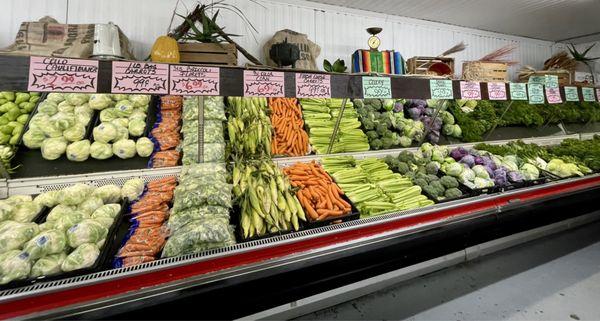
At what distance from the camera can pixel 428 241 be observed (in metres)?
1.79

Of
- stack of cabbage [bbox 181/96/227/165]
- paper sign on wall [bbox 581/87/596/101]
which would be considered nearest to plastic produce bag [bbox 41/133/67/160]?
stack of cabbage [bbox 181/96/227/165]

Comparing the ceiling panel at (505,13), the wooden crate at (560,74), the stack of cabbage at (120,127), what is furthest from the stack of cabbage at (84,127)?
the wooden crate at (560,74)

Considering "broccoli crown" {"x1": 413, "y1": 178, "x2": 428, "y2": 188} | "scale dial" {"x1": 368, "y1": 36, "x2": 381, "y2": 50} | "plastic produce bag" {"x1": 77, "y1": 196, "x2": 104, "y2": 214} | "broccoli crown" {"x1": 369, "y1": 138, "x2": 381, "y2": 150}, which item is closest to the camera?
"plastic produce bag" {"x1": 77, "y1": 196, "x2": 104, "y2": 214}

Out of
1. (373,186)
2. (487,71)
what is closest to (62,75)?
(373,186)

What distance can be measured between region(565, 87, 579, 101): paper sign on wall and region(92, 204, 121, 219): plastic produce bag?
404 centimetres

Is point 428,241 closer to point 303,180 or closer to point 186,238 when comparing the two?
point 303,180

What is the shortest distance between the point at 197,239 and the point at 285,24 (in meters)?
4.02

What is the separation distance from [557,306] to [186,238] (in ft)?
9.34

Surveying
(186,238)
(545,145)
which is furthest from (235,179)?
(545,145)

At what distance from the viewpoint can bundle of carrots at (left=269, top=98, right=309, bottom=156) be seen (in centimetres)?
272

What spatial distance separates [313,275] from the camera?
57.6 inches

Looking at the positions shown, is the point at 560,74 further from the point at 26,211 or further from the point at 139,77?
the point at 26,211

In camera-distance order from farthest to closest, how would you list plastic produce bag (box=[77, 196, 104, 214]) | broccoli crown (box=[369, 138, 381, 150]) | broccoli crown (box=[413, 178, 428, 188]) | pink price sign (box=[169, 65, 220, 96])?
1. broccoli crown (box=[369, 138, 381, 150])
2. broccoli crown (box=[413, 178, 428, 188])
3. plastic produce bag (box=[77, 196, 104, 214])
4. pink price sign (box=[169, 65, 220, 96])

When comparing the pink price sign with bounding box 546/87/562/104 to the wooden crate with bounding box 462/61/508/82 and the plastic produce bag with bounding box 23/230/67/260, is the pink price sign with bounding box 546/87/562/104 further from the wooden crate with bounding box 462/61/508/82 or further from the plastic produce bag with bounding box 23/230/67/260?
the plastic produce bag with bounding box 23/230/67/260
